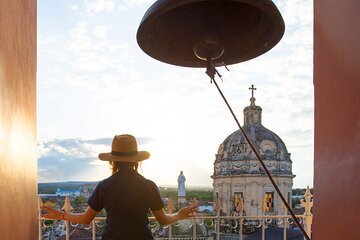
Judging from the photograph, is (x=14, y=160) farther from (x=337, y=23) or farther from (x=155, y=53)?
(x=337, y=23)

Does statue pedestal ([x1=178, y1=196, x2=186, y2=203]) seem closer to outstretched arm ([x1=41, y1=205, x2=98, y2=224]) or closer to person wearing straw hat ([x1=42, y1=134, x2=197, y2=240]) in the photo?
outstretched arm ([x1=41, y1=205, x2=98, y2=224])

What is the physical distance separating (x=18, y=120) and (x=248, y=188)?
24.7 metres

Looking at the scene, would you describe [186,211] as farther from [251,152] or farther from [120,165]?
[251,152]

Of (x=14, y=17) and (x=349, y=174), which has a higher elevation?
(x=14, y=17)

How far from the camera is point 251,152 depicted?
2623 centimetres

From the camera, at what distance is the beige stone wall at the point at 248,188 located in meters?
25.0

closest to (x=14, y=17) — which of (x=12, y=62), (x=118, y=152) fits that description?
(x=12, y=62)

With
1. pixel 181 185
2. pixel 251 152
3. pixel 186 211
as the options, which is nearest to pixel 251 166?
pixel 251 152

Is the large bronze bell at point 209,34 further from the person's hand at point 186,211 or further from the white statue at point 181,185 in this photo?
the white statue at point 181,185

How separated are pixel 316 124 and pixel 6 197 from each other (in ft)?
4.44

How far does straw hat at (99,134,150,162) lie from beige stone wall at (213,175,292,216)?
2267 cm

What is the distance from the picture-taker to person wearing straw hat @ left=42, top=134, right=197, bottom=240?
7.74 ft

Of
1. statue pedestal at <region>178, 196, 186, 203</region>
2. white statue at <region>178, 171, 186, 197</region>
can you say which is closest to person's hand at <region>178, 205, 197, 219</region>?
statue pedestal at <region>178, 196, 186, 203</region>

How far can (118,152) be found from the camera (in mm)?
2535
